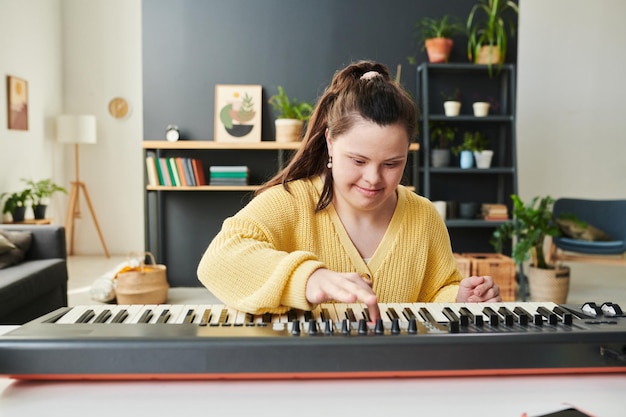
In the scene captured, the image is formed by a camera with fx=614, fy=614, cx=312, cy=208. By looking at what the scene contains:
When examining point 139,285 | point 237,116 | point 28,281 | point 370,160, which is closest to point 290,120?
point 237,116

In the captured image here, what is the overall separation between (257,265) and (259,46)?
4328 millimetres

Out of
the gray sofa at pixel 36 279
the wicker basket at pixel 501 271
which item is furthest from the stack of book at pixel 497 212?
the gray sofa at pixel 36 279

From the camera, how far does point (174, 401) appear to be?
2.41 ft

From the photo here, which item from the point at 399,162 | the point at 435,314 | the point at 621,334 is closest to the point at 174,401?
the point at 435,314

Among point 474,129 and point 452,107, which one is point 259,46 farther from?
point 474,129

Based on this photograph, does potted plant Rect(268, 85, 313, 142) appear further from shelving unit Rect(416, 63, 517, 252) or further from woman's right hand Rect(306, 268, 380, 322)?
woman's right hand Rect(306, 268, 380, 322)

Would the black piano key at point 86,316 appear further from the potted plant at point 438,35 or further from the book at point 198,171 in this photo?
the potted plant at point 438,35

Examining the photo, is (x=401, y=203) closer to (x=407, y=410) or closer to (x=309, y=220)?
(x=309, y=220)

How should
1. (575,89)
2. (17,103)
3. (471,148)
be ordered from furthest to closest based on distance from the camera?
1. (575,89)
2. (17,103)
3. (471,148)

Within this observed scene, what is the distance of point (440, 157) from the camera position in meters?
4.98

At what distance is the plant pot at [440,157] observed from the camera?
16.3 ft

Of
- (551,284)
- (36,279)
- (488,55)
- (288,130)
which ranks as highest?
(488,55)

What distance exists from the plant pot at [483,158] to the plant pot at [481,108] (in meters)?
0.30

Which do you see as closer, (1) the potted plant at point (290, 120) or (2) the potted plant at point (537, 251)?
(2) the potted plant at point (537, 251)
